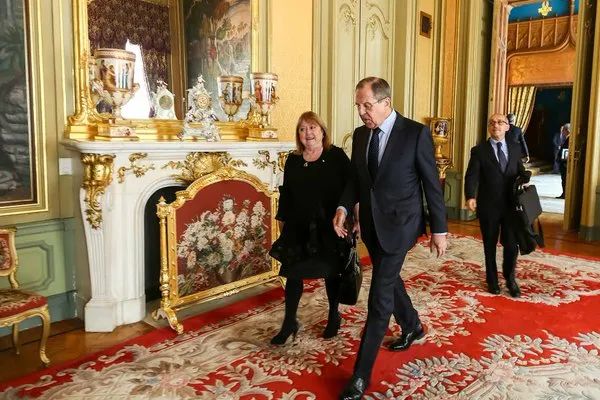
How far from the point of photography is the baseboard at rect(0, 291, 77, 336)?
314cm

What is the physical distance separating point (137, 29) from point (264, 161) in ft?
4.21

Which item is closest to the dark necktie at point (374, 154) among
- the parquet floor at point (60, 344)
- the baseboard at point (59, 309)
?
the parquet floor at point (60, 344)

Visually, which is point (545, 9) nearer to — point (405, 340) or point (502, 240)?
point (502, 240)

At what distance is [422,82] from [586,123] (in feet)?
6.55

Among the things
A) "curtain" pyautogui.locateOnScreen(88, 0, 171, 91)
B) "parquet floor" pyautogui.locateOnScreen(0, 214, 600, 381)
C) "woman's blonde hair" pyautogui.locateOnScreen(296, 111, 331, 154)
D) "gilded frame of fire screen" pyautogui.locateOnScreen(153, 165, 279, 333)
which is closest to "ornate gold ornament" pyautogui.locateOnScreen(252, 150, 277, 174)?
"gilded frame of fire screen" pyautogui.locateOnScreen(153, 165, 279, 333)

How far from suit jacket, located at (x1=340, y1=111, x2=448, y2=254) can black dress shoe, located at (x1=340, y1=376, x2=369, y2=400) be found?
58cm

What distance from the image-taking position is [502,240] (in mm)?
3619

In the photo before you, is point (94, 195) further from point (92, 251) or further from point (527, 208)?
point (527, 208)

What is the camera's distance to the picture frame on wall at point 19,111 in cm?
285

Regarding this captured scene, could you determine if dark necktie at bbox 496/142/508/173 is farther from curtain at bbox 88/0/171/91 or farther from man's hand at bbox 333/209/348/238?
curtain at bbox 88/0/171/91

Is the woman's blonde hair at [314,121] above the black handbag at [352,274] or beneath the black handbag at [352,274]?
above

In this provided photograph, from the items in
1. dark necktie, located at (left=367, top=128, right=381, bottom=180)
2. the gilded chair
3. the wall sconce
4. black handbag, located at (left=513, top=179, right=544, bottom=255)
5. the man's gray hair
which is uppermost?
the wall sconce

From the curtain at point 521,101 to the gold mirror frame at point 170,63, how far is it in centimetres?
1059

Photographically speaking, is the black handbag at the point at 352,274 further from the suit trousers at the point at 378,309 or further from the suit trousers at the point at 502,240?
the suit trousers at the point at 502,240
